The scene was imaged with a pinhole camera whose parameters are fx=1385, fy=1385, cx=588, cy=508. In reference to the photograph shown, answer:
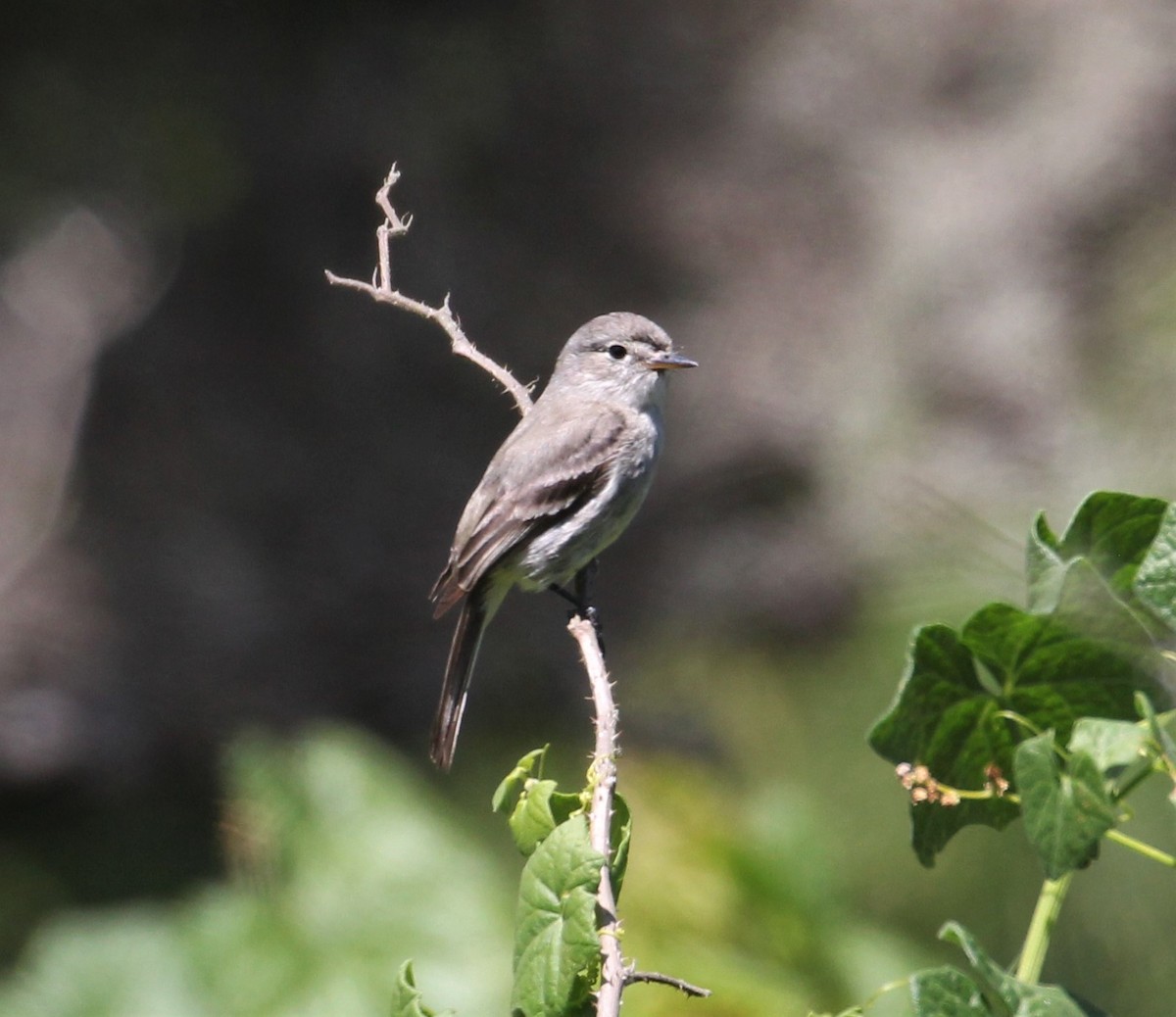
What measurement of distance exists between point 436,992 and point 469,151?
5143 mm

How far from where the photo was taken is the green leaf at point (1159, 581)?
125 cm

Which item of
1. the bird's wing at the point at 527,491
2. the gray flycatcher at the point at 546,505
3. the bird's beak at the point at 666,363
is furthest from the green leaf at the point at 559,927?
the bird's beak at the point at 666,363

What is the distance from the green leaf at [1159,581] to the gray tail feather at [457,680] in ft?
6.59

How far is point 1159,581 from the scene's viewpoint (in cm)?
125

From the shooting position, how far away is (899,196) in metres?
7.59

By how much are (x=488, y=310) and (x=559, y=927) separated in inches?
245

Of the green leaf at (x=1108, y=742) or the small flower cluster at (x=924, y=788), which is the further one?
the small flower cluster at (x=924, y=788)

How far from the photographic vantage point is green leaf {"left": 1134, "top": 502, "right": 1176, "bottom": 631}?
1.25 m

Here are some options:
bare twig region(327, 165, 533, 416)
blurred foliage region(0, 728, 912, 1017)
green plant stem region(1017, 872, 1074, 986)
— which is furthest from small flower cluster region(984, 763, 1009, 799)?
blurred foliage region(0, 728, 912, 1017)

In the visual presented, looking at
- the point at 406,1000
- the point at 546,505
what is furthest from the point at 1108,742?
the point at 546,505

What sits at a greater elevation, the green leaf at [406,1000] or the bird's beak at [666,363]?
the bird's beak at [666,363]

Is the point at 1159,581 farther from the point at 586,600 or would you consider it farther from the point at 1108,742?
the point at 586,600

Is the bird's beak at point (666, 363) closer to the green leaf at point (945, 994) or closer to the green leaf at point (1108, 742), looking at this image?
the green leaf at point (1108, 742)

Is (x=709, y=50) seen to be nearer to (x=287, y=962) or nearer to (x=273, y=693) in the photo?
(x=273, y=693)
